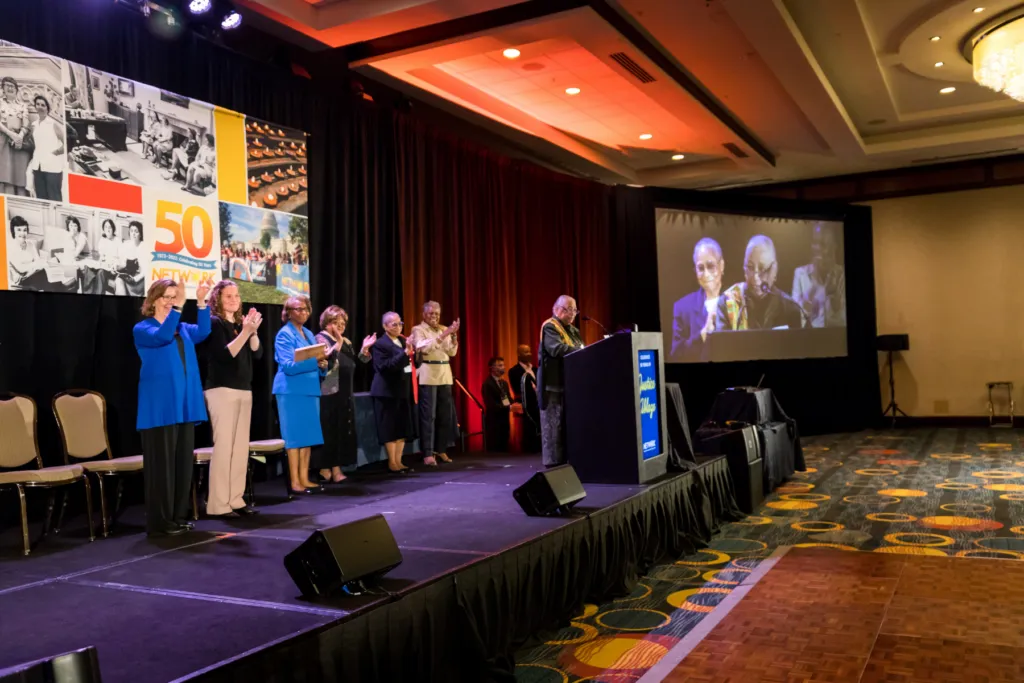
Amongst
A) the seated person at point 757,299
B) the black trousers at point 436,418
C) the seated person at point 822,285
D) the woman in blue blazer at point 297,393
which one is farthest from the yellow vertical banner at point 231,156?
the seated person at point 822,285

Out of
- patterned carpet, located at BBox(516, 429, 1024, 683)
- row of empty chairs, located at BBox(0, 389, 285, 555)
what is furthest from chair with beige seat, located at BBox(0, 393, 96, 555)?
patterned carpet, located at BBox(516, 429, 1024, 683)

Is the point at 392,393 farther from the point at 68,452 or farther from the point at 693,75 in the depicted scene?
the point at 693,75

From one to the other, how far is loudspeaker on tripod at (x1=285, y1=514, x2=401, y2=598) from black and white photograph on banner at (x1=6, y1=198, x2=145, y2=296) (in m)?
3.13

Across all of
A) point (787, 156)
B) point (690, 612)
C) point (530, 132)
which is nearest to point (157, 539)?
point (690, 612)

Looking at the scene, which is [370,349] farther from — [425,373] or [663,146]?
[663,146]

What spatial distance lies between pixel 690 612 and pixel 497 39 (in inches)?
Answer: 190

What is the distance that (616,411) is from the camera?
464 cm

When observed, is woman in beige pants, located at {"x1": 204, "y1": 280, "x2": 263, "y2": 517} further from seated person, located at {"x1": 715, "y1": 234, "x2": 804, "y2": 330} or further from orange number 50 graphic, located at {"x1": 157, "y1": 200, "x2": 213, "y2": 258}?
seated person, located at {"x1": 715, "y1": 234, "x2": 804, "y2": 330}

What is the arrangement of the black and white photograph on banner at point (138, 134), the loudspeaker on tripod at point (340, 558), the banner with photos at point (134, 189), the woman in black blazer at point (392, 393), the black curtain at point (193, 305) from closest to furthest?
1. the loudspeaker on tripod at point (340, 558)
2. the banner with photos at point (134, 189)
3. the black curtain at point (193, 305)
4. the black and white photograph on banner at point (138, 134)
5. the woman in black blazer at point (392, 393)

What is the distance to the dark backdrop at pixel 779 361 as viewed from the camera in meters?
11.1

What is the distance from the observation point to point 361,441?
6344 millimetres

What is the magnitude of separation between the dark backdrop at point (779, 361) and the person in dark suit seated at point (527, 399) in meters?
3.05

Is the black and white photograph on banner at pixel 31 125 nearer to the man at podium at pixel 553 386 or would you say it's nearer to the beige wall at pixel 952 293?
the man at podium at pixel 553 386

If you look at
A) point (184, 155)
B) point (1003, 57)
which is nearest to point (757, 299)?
point (1003, 57)
